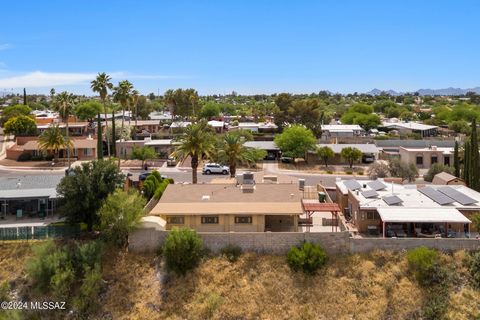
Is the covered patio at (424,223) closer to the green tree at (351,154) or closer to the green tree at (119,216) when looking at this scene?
the green tree at (119,216)

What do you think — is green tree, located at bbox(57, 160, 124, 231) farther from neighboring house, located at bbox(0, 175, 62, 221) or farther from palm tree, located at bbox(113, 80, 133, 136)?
palm tree, located at bbox(113, 80, 133, 136)

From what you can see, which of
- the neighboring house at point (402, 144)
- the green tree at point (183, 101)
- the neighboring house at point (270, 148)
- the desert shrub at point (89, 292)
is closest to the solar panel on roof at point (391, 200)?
the desert shrub at point (89, 292)

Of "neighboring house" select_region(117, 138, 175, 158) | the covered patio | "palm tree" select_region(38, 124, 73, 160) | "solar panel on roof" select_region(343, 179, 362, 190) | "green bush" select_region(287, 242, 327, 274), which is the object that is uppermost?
"palm tree" select_region(38, 124, 73, 160)

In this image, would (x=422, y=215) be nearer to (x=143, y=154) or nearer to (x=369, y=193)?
(x=369, y=193)

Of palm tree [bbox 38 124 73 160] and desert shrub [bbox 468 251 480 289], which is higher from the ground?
palm tree [bbox 38 124 73 160]

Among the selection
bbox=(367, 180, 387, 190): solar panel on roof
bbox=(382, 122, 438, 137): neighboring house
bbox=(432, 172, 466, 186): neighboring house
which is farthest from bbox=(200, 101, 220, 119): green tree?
bbox=(367, 180, 387, 190): solar panel on roof

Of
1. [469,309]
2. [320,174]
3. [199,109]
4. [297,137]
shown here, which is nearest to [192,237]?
[469,309]
